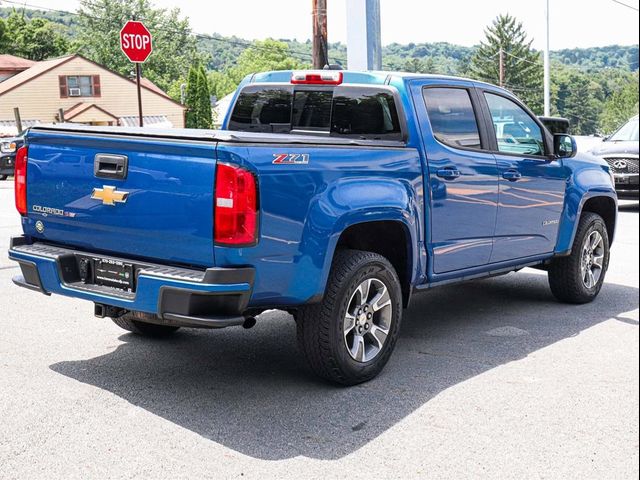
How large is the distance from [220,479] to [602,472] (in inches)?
65.0

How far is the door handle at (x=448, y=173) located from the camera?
574cm

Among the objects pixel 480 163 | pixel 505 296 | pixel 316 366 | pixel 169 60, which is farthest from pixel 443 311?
pixel 169 60

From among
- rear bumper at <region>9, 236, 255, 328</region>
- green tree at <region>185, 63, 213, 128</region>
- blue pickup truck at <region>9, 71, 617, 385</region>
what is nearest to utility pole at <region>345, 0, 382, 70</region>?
blue pickup truck at <region>9, 71, 617, 385</region>

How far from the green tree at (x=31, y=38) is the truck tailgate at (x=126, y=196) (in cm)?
3152

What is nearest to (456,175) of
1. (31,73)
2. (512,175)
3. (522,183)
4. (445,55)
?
(512,175)

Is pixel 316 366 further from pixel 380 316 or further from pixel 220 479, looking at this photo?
pixel 220 479

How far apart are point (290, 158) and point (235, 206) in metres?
0.43

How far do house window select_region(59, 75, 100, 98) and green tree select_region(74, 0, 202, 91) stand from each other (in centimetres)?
259

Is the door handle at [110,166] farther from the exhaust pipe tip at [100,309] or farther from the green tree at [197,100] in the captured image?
the green tree at [197,100]

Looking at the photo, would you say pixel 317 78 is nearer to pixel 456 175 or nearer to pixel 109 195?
pixel 456 175

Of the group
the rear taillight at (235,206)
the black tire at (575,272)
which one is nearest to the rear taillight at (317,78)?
the rear taillight at (235,206)

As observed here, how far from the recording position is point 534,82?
226 ft

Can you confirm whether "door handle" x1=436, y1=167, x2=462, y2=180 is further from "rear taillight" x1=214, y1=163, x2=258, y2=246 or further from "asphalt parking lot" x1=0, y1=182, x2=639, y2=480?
"rear taillight" x1=214, y1=163, x2=258, y2=246

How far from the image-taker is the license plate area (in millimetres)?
4711
